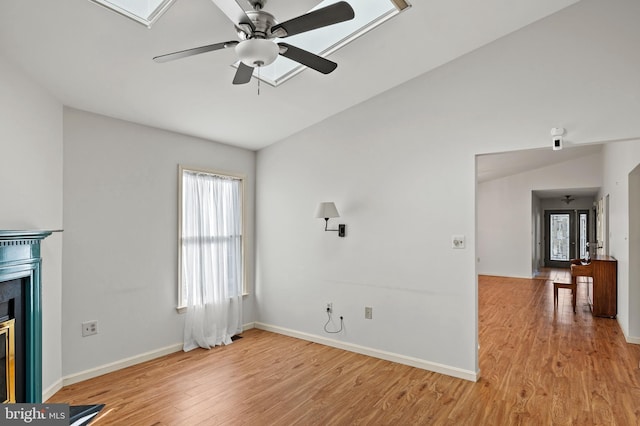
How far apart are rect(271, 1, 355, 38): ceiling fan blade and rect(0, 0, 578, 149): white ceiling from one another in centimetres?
63

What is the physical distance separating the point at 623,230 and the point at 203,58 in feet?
18.5

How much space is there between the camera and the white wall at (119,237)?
3236 millimetres

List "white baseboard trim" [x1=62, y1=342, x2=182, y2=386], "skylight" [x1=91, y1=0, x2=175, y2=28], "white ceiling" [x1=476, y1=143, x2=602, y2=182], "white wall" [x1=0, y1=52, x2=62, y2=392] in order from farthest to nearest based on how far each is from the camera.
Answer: "white ceiling" [x1=476, y1=143, x2=602, y2=182] → "white baseboard trim" [x1=62, y1=342, x2=182, y2=386] → "white wall" [x1=0, y1=52, x2=62, y2=392] → "skylight" [x1=91, y1=0, x2=175, y2=28]

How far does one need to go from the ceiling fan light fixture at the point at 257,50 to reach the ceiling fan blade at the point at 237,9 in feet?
0.34

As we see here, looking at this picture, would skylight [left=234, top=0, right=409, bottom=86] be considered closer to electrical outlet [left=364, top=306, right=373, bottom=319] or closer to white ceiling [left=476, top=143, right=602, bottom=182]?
electrical outlet [left=364, top=306, right=373, bottom=319]

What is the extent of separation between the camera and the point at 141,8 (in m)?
2.32

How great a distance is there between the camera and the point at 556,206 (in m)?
12.4

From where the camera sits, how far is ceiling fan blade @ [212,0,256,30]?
67.9 inches

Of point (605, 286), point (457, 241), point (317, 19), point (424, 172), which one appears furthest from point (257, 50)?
point (605, 286)

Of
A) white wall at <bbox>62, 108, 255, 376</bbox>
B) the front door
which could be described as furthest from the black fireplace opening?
the front door

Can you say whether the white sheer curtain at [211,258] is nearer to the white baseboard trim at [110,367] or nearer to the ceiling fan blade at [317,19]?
the white baseboard trim at [110,367]

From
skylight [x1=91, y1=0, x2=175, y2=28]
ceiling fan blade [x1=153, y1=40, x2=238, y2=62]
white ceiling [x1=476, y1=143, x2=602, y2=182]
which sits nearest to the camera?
ceiling fan blade [x1=153, y1=40, x2=238, y2=62]

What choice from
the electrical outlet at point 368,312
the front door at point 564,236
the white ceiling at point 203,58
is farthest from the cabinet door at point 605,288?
the front door at point 564,236

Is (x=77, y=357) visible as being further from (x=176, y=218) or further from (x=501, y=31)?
(x=501, y=31)
